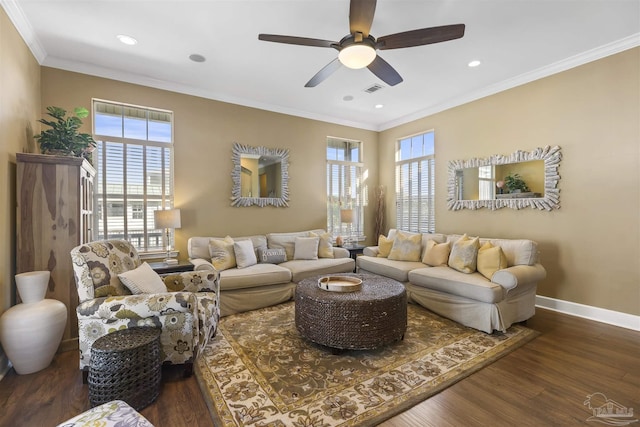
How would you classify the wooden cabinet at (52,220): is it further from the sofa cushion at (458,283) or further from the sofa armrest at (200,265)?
the sofa cushion at (458,283)

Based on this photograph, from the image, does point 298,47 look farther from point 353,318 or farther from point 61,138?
point 353,318

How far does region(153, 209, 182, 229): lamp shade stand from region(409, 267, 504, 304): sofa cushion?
3.20 m

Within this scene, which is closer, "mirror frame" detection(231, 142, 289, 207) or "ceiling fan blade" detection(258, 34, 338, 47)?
"ceiling fan blade" detection(258, 34, 338, 47)

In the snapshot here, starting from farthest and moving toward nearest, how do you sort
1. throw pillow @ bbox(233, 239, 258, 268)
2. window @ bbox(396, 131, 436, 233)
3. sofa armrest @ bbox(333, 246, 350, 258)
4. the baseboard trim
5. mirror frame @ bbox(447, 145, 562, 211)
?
window @ bbox(396, 131, 436, 233) → sofa armrest @ bbox(333, 246, 350, 258) → throw pillow @ bbox(233, 239, 258, 268) → mirror frame @ bbox(447, 145, 562, 211) → the baseboard trim

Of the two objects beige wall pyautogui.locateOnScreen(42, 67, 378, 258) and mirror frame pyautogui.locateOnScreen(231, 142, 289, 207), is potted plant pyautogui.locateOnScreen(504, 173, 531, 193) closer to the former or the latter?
beige wall pyautogui.locateOnScreen(42, 67, 378, 258)

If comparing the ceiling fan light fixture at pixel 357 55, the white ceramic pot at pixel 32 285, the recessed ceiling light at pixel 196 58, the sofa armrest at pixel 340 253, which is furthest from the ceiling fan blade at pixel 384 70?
the white ceramic pot at pixel 32 285

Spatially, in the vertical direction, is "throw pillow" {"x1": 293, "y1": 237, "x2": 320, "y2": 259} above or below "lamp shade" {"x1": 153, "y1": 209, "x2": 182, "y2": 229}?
below

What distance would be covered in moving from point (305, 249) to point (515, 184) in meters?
3.18

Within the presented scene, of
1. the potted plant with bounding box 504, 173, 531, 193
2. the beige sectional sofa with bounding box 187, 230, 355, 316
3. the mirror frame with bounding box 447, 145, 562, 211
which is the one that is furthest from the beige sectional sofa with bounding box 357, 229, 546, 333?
the beige sectional sofa with bounding box 187, 230, 355, 316

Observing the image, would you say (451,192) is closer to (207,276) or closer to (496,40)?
(496,40)

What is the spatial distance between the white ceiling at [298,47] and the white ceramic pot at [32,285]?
7.56 feet

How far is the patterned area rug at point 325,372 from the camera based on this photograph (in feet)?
5.87

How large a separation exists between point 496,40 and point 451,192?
7.66ft

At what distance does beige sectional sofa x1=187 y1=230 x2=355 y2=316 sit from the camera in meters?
3.44
